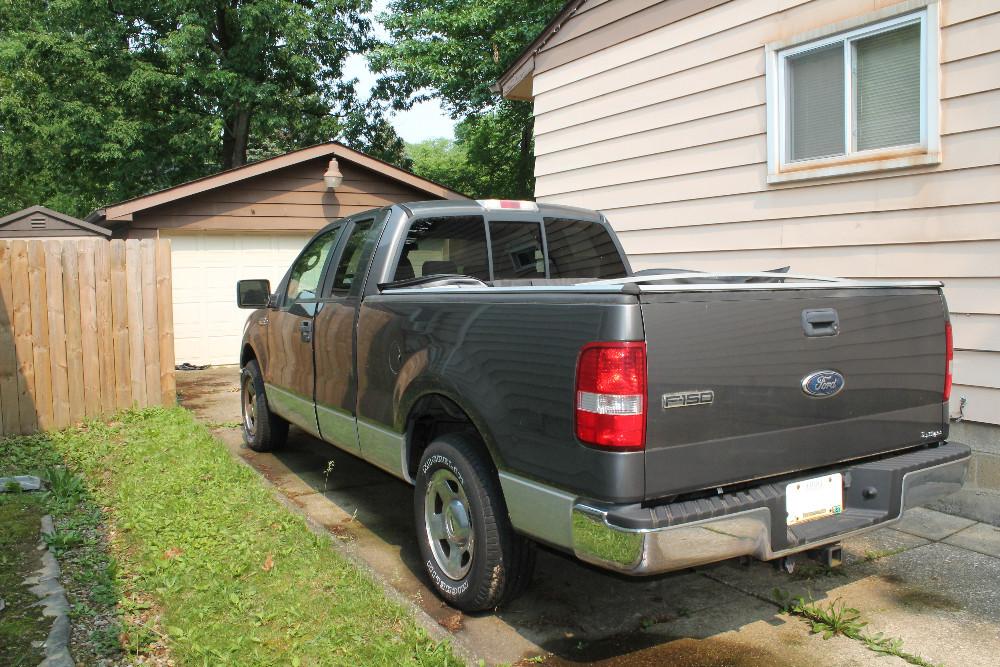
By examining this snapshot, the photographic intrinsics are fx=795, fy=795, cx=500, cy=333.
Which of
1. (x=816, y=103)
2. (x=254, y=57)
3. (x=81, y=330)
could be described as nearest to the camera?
(x=816, y=103)

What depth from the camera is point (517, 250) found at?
15.7 ft

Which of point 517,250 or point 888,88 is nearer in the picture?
point 517,250

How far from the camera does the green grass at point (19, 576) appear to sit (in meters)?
3.19

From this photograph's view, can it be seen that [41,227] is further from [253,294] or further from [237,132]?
[253,294]

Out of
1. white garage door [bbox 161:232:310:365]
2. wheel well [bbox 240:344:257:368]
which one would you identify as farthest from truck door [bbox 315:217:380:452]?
white garage door [bbox 161:232:310:365]

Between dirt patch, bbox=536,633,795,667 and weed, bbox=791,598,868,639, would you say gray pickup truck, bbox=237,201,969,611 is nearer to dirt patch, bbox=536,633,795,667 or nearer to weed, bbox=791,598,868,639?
dirt patch, bbox=536,633,795,667

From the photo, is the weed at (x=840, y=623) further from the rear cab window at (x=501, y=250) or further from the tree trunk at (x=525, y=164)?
the tree trunk at (x=525, y=164)

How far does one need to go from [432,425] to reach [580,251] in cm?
163

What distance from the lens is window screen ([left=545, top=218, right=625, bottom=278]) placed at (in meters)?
4.91

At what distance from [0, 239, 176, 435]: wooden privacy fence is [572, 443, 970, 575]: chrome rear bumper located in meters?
6.39

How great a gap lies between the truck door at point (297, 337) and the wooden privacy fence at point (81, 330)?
2.44 meters

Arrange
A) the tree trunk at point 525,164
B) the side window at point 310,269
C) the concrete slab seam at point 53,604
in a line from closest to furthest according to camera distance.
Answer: the concrete slab seam at point 53,604 → the side window at point 310,269 → the tree trunk at point 525,164

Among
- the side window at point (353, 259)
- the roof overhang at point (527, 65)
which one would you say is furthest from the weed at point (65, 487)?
the roof overhang at point (527, 65)

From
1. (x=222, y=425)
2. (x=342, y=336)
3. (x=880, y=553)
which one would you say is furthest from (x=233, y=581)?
(x=222, y=425)
